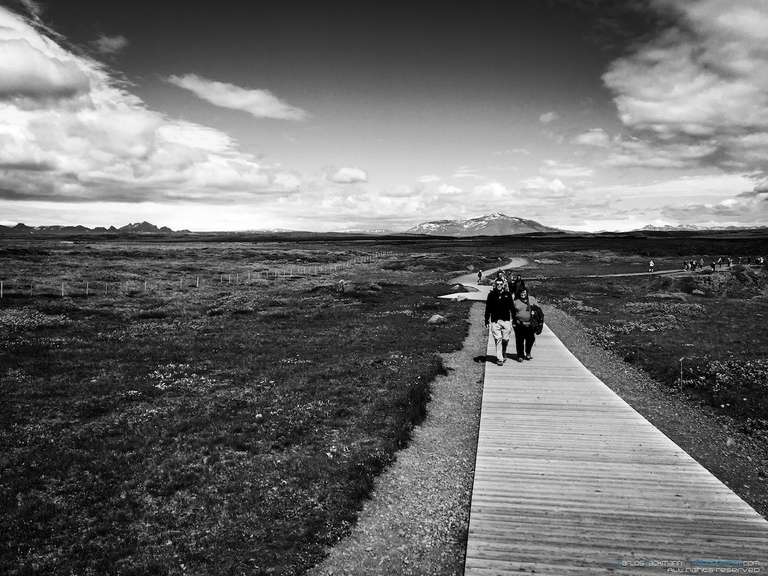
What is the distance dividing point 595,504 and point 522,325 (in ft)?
37.1

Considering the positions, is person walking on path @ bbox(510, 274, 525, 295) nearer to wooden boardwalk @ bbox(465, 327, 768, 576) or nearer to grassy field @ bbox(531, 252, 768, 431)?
grassy field @ bbox(531, 252, 768, 431)

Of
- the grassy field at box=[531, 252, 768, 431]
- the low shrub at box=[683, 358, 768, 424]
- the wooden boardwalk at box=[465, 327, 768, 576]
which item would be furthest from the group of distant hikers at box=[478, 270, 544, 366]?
the low shrub at box=[683, 358, 768, 424]

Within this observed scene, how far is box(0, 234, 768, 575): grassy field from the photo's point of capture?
878cm

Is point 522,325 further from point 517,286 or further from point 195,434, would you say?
point 195,434

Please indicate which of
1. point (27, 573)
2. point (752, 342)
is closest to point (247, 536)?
point (27, 573)

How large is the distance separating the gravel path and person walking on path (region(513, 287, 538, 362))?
5505 mm

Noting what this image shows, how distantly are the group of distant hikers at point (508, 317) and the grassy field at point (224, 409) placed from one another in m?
3.29

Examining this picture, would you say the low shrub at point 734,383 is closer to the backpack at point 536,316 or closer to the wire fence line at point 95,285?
the backpack at point 536,316

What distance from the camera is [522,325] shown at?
65.0 feet

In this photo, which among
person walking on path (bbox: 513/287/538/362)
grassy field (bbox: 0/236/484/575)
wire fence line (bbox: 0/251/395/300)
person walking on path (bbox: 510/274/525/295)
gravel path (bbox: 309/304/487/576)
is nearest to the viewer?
gravel path (bbox: 309/304/487/576)

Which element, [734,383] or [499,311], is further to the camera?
[499,311]

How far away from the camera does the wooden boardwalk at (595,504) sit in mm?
7480

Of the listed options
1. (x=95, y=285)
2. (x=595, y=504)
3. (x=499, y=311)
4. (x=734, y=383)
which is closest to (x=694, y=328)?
(x=734, y=383)

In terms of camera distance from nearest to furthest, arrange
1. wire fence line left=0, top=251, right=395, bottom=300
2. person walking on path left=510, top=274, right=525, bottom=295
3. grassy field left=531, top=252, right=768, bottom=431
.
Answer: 1. grassy field left=531, top=252, right=768, bottom=431
2. person walking on path left=510, top=274, right=525, bottom=295
3. wire fence line left=0, top=251, right=395, bottom=300
